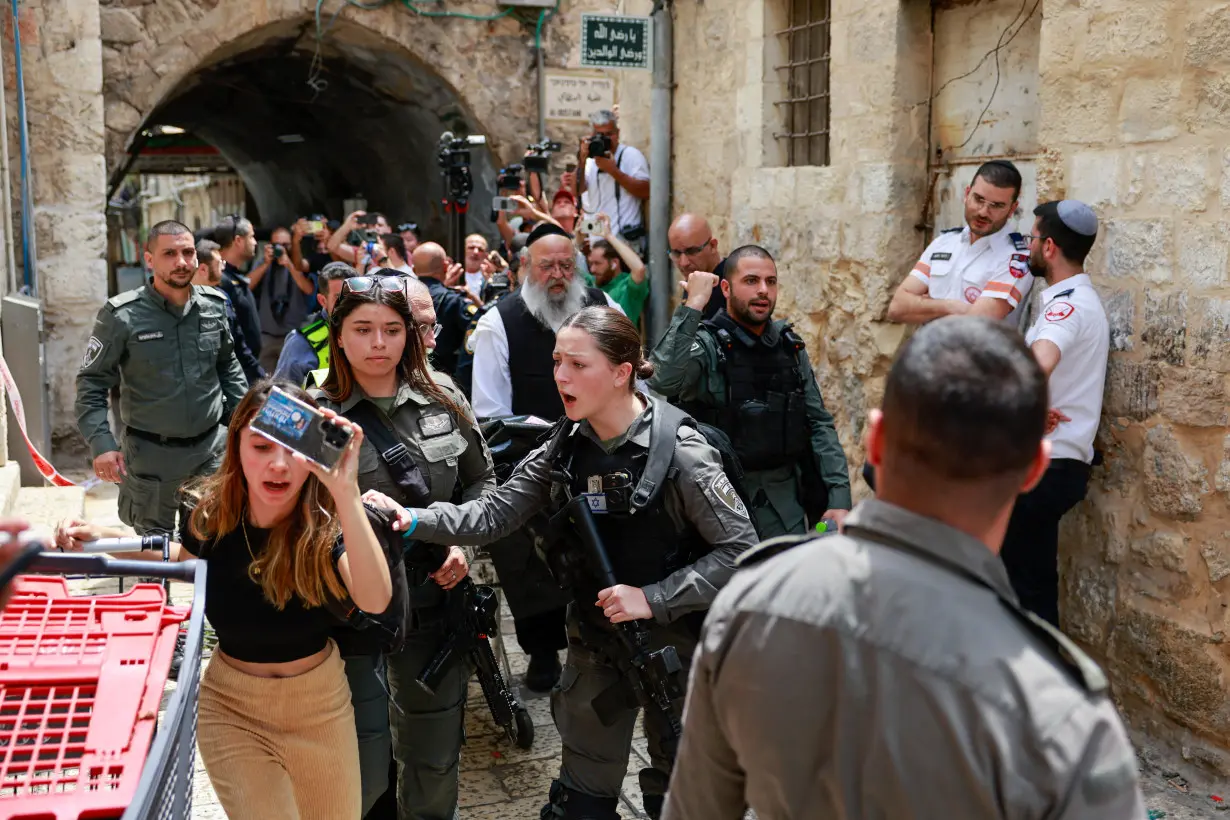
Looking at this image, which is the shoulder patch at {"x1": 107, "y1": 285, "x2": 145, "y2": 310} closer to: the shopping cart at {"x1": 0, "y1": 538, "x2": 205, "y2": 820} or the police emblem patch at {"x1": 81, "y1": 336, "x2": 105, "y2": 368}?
the police emblem patch at {"x1": 81, "y1": 336, "x2": 105, "y2": 368}

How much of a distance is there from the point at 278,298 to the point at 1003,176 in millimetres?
7299

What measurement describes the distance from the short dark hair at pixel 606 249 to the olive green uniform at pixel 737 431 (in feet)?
10.3

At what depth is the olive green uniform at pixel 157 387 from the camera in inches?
207

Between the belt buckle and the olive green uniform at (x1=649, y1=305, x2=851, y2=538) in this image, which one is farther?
the olive green uniform at (x1=649, y1=305, x2=851, y2=538)

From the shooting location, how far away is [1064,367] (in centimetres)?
410

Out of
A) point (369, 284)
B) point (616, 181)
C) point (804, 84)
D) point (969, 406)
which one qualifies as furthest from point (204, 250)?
point (969, 406)

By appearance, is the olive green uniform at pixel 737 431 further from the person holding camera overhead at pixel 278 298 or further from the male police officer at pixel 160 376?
the person holding camera overhead at pixel 278 298

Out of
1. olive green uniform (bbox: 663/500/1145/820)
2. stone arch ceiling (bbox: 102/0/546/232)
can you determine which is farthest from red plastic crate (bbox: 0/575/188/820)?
stone arch ceiling (bbox: 102/0/546/232)

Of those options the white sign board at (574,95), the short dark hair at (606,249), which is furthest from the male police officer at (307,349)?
the white sign board at (574,95)

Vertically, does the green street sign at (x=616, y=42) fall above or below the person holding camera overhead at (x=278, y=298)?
above

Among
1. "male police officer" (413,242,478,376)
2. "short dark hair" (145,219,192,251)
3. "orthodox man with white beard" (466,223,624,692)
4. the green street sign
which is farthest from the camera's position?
the green street sign

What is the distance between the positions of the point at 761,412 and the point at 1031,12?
2243 millimetres

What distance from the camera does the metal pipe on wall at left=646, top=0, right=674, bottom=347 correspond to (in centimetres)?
773

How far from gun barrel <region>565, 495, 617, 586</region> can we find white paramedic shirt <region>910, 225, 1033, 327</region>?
211cm
